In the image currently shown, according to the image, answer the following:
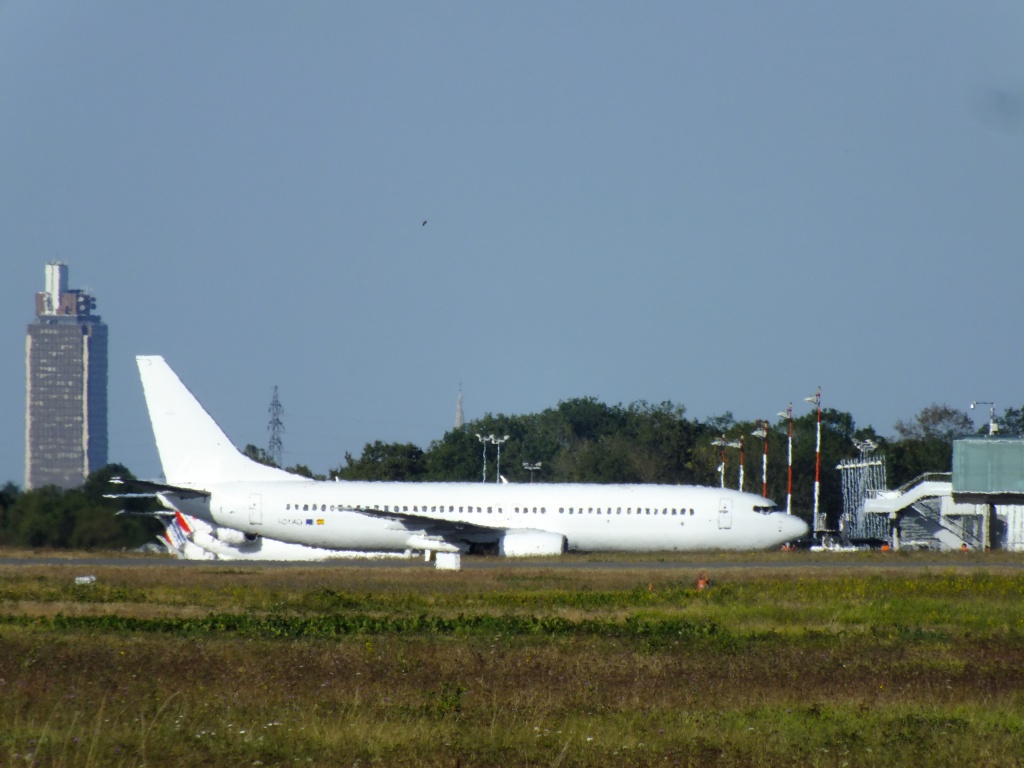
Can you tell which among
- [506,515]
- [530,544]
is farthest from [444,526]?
[530,544]

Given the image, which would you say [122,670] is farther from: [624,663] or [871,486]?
[871,486]

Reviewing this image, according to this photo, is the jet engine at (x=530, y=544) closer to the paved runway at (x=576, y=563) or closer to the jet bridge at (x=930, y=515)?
the paved runway at (x=576, y=563)

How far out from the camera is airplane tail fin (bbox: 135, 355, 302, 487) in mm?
50062

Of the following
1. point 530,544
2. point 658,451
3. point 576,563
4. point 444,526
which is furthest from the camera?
point 658,451

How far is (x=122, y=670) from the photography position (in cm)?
1588

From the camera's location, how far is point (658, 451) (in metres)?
116

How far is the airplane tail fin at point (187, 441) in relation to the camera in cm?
5006

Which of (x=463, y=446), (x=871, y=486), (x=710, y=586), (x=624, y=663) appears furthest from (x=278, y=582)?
(x=463, y=446)

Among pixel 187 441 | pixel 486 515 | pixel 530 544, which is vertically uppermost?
pixel 187 441

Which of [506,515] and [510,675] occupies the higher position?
[506,515]

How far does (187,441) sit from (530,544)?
13.9 metres

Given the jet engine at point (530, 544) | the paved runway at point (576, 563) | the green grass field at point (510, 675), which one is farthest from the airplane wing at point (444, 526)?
the green grass field at point (510, 675)

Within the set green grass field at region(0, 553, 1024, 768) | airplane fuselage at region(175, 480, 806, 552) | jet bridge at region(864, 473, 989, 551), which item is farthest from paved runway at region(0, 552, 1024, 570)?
jet bridge at region(864, 473, 989, 551)

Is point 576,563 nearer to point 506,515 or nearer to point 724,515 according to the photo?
point 506,515
